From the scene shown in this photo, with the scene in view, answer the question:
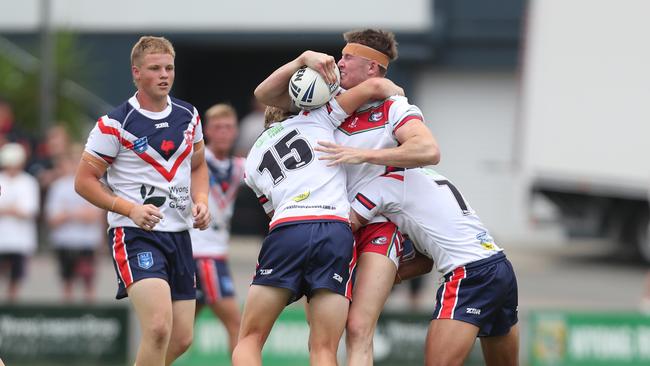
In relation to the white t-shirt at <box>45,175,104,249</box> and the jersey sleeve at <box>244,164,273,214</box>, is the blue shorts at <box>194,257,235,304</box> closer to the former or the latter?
the jersey sleeve at <box>244,164,273,214</box>

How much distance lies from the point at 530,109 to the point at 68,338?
1105cm

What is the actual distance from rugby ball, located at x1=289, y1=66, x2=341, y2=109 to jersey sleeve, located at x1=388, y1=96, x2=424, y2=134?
39 centimetres

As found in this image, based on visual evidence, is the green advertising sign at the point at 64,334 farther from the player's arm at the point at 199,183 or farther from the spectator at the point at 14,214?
the player's arm at the point at 199,183

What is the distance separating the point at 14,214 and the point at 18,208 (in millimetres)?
96

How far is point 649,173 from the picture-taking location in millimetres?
20594

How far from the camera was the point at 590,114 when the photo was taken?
21.2m

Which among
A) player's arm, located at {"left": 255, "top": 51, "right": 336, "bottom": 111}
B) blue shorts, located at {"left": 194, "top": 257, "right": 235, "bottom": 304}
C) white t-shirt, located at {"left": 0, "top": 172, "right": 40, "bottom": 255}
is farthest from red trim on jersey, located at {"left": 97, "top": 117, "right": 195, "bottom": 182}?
white t-shirt, located at {"left": 0, "top": 172, "right": 40, "bottom": 255}

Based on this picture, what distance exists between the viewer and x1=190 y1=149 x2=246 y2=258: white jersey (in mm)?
10953

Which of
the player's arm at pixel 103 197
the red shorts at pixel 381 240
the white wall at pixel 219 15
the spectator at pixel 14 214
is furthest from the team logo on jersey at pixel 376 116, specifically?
the white wall at pixel 219 15

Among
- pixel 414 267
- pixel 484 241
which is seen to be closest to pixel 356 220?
pixel 414 267

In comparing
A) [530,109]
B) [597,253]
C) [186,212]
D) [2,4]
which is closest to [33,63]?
[2,4]

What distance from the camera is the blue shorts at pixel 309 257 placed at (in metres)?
7.31

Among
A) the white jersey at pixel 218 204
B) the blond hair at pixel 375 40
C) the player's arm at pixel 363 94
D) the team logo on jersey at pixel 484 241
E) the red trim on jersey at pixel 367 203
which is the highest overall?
the blond hair at pixel 375 40

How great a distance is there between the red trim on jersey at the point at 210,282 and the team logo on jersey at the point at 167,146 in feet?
10.2
